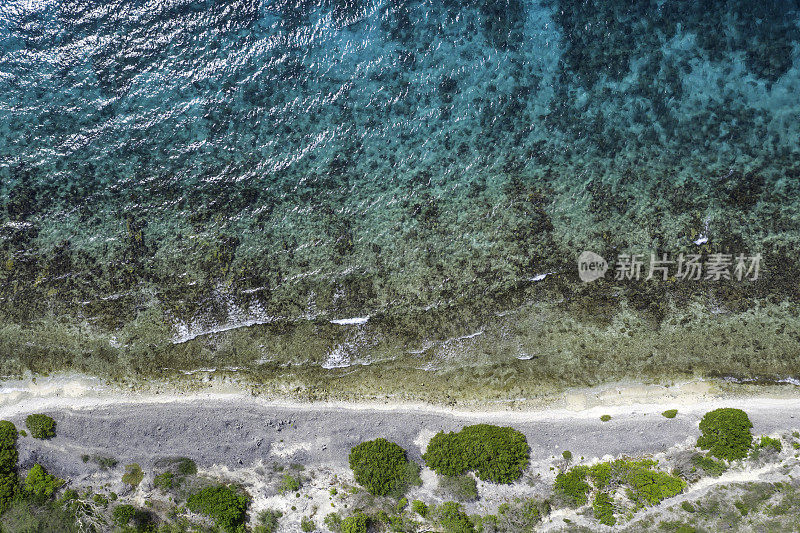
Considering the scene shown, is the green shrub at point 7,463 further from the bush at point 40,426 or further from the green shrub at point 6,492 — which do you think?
the bush at point 40,426

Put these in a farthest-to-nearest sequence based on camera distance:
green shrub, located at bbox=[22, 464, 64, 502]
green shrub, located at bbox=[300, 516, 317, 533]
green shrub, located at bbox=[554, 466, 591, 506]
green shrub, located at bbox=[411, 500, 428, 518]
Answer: green shrub, located at bbox=[22, 464, 64, 502] → green shrub, located at bbox=[300, 516, 317, 533] → green shrub, located at bbox=[411, 500, 428, 518] → green shrub, located at bbox=[554, 466, 591, 506]

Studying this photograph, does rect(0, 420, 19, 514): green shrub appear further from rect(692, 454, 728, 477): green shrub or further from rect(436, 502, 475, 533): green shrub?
rect(692, 454, 728, 477): green shrub

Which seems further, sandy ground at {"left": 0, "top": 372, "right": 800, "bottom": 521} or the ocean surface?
the ocean surface

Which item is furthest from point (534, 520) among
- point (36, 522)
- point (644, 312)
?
point (36, 522)


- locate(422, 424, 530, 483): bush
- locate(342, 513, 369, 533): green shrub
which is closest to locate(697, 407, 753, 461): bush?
locate(422, 424, 530, 483): bush

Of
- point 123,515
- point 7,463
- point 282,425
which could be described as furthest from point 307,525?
point 7,463

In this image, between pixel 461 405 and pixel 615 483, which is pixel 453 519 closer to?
pixel 461 405
